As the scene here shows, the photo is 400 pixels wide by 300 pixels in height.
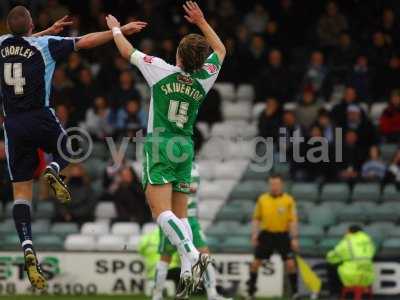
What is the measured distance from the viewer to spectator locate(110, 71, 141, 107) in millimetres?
23672

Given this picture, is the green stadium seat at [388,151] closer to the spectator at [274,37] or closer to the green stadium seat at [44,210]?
the spectator at [274,37]

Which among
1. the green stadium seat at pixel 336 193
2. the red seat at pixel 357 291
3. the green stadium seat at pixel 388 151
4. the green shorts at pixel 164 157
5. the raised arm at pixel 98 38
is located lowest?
the red seat at pixel 357 291

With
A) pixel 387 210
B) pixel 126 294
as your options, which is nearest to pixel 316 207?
pixel 387 210

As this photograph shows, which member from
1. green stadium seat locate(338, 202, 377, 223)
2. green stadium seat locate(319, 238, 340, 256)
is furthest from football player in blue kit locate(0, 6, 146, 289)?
green stadium seat locate(338, 202, 377, 223)

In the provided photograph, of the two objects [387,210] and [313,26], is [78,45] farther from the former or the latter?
[313,26]

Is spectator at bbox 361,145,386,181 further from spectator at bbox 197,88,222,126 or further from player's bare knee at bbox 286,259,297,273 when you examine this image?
spectator at bbox 197,88,222,126

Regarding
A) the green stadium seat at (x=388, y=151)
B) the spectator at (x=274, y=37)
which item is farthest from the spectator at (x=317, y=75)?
the green stadium seat at (x=388, y=151)

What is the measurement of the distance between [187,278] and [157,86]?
6.95 ft

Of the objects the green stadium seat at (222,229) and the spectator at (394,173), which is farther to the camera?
the spectator at (394,173)

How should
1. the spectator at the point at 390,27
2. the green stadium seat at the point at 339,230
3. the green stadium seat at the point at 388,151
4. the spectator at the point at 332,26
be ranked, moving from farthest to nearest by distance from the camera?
the spectator at the point at 332,26
the spectator at the point at 390,27
the green stadium seat at the point at 388,151
the green stadium seat at the point at 339,230

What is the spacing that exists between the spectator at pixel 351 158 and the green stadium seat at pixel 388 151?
0.51m

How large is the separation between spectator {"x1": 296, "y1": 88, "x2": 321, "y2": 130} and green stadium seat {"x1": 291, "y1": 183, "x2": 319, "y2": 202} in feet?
4.03

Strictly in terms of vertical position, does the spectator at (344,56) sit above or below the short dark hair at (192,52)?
above

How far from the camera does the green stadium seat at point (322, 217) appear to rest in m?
21.9
